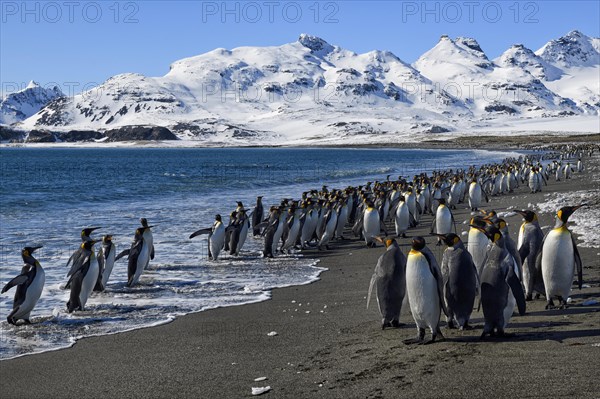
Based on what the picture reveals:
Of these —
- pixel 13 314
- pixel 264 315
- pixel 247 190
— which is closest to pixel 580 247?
pixel 264 315

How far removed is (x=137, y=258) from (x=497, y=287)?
228 inches

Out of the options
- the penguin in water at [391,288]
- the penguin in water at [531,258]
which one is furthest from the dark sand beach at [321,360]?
the penguin in water at [531,258]

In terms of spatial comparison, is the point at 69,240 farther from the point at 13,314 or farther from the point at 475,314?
the point at 475,314

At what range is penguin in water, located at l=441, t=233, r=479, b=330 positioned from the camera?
6.07 m

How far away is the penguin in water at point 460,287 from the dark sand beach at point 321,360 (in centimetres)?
17

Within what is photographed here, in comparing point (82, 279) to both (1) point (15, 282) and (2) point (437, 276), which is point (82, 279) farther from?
(2) point (437, 276)

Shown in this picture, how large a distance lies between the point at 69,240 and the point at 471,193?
10.9 metres

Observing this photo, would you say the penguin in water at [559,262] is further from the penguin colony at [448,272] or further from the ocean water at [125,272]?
the ocean water at [125,272]

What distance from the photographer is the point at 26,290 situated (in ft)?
25.0

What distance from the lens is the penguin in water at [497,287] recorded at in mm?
5762

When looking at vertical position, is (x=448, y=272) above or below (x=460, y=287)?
above

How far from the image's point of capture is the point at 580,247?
10023 mm

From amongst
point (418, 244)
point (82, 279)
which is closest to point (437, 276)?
point (418, 244)

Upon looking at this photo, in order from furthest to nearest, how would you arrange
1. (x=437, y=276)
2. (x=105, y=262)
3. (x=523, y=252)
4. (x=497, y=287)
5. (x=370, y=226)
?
(x=370, y=226) < (x=105, y=262) < (x=523, y=252) < (x=437, y=276) < (x=497, y=287)
